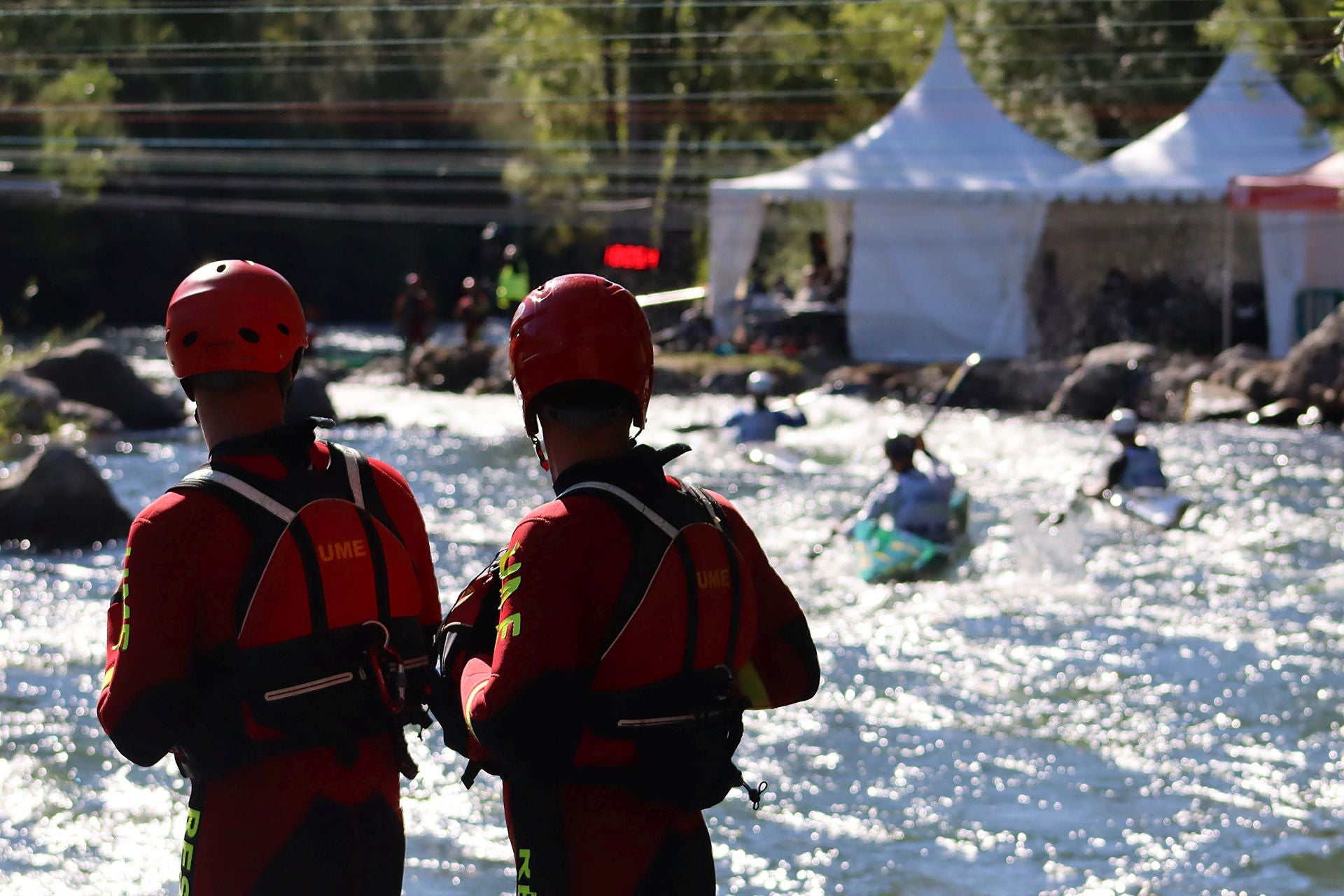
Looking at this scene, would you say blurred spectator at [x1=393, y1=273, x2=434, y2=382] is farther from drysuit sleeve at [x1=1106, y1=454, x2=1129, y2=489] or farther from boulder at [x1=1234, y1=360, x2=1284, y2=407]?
drysuit sleeve at [x1=1106, y1=454, x2=1129, y2=489]

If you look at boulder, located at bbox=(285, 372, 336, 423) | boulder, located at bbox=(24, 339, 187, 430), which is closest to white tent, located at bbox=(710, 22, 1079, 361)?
boulder, located at bbox=(285, 372, 336, 423)

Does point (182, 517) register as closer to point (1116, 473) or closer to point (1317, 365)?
point (1116, 473)

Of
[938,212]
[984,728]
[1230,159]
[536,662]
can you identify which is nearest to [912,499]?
[984,728]

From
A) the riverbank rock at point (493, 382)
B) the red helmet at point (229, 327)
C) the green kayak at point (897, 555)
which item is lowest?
the riverbank rock at point (493, 382)

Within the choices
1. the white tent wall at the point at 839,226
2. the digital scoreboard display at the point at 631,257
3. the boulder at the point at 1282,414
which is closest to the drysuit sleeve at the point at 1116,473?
the boulder at the point at 1282,414

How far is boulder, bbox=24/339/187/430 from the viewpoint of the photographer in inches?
778

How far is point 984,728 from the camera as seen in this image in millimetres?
7648

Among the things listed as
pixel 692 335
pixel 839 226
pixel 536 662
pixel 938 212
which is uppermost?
pixel 536 662

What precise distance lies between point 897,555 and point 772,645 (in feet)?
27.9

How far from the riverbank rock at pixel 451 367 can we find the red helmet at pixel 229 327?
21.9 metres

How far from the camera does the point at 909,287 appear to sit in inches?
954

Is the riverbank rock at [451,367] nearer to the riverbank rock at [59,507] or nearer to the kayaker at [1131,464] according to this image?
the riverbank rock at [59,507]

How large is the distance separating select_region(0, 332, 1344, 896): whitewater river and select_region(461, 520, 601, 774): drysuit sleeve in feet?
11.0

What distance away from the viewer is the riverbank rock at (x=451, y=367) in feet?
80.9
